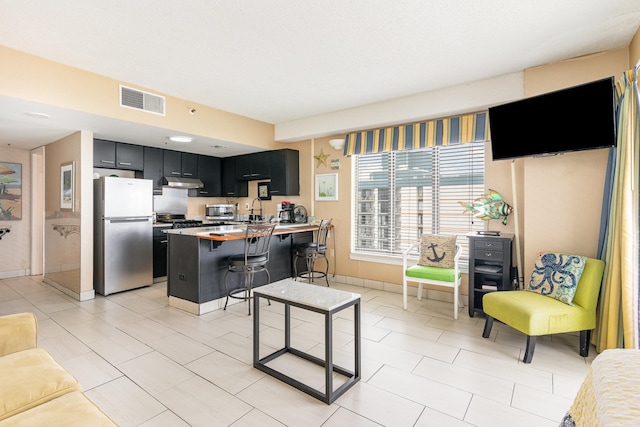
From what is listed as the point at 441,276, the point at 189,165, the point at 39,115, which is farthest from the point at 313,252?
the point at 39,115

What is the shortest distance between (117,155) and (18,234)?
2.58 meters

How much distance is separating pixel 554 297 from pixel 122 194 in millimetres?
5353

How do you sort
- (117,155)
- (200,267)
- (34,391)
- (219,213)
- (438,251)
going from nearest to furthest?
1. (34,391)
2. (200,267)
3. (438,251)
4. (117,155)
5. (219,213)

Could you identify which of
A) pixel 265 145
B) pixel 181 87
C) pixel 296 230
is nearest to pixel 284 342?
pixel 296 230

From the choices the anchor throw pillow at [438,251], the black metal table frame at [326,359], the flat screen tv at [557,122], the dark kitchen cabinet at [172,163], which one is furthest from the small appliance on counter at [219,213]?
the flat screen tv at [557,122]

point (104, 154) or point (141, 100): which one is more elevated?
point (141, 100)

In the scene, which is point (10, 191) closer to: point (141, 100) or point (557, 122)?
point (141, 100)

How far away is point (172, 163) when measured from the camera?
573cm

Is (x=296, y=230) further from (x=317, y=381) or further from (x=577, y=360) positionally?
(x=577, y=360)

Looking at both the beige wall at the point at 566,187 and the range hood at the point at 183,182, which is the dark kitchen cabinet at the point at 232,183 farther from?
the beige wall at the point at 566,187

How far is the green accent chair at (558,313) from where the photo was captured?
2543mm

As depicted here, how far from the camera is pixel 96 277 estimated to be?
451 cm

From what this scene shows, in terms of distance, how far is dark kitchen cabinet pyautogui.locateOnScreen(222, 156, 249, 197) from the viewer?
648 cm

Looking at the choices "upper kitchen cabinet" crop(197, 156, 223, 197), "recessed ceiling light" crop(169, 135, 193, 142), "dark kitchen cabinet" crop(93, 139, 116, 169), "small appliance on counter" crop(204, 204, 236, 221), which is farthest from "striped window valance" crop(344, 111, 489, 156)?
"dark kitchen cabinet" crop(93, 139, 116, 169)
